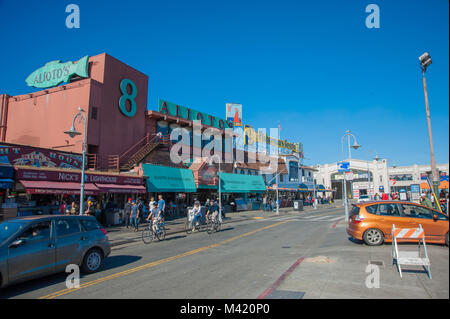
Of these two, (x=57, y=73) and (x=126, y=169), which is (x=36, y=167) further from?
(x=57, y=73)

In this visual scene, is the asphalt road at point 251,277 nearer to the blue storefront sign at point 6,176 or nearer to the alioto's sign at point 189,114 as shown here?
the blue storefront sign at point 6,176

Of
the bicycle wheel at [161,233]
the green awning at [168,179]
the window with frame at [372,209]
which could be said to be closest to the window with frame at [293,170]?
the green awning at [168,179]

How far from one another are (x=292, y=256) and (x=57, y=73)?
87.6 feet

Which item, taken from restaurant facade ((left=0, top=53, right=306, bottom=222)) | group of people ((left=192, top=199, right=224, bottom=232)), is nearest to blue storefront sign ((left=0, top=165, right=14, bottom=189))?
restaurant facade ((left=0, top=53, right=306, bottom=222))

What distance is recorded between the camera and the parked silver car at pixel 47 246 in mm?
6816

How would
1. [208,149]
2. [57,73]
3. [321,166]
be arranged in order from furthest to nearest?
[321,166]
[208,149]
[57,73]

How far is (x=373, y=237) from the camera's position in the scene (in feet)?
35.6

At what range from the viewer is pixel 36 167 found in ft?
56.1

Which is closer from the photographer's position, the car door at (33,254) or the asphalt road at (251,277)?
the asphalt road at (251,277)

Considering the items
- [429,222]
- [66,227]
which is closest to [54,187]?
[66,227]

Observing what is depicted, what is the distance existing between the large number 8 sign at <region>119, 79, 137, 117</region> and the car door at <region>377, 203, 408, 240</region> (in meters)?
22.5

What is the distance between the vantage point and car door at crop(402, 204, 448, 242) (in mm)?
10031
